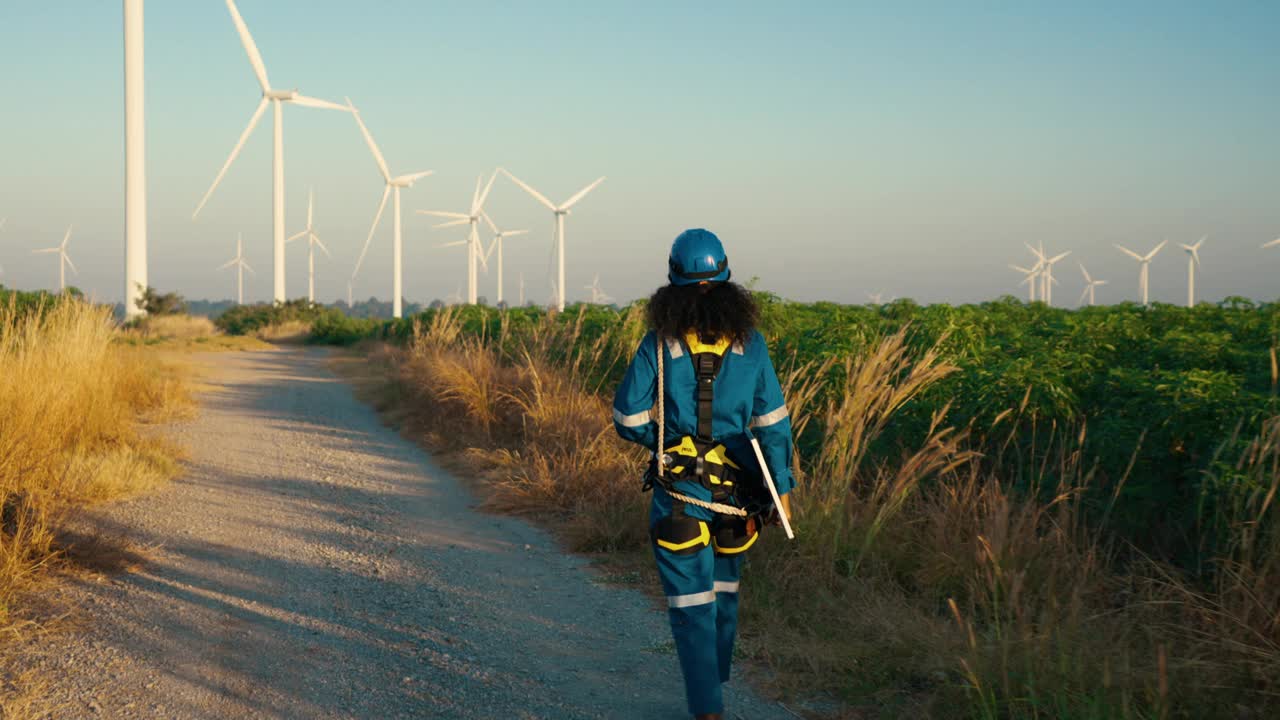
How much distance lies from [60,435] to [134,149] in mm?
25519

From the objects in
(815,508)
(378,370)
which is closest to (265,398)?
(378,370)

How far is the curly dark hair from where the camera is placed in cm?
376

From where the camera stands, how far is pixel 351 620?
18.2 feet

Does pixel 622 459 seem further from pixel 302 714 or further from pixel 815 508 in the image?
pixel 302 714

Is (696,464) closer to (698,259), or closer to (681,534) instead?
(681,534)

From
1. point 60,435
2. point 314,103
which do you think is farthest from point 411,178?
point 60,435

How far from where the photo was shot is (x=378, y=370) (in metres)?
23.6

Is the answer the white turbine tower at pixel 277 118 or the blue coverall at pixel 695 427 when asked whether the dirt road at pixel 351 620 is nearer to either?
the blue coverall at pixel 695 427

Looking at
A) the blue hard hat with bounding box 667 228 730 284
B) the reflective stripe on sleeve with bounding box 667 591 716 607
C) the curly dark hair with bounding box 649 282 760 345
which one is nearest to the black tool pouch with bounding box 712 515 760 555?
the reflective stripe on sleeve with bounding box 667 591 716 607

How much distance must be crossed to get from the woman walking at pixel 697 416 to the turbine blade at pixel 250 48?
3520 cm

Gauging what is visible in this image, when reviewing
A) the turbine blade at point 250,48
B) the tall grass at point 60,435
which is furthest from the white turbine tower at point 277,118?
the tall grass at point 60,435

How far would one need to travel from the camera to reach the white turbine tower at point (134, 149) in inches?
1139

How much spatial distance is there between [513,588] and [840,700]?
2694 millimetres

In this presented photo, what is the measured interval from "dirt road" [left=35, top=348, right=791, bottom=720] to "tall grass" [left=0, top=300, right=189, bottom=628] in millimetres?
335
